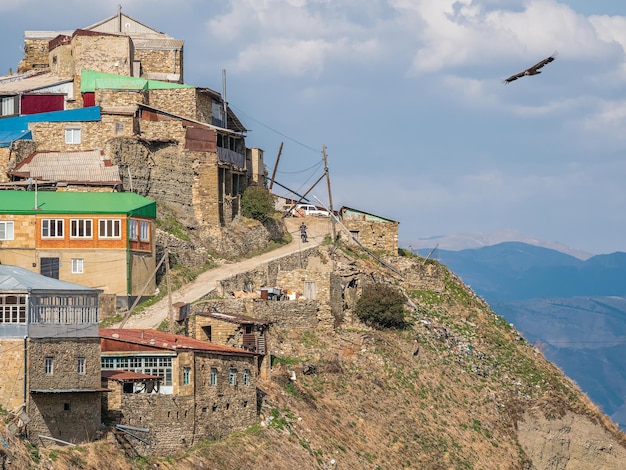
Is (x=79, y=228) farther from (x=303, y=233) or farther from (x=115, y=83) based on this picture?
(x=303, y=233)

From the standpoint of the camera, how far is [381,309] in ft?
242

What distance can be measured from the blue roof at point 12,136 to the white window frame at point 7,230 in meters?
11.5

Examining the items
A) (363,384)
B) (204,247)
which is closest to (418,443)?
(363,384)

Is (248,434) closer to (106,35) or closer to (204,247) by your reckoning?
(204,247)

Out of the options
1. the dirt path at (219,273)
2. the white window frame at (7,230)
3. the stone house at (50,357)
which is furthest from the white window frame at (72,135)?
the stone house at (50,357)

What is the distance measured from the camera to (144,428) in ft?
168

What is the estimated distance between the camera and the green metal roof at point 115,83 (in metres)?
84.2

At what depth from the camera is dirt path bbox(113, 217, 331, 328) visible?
217 feet

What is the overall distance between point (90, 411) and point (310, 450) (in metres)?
13.4

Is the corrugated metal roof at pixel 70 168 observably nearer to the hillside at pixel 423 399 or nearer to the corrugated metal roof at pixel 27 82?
the corrugated metal roof at pixel 27 82

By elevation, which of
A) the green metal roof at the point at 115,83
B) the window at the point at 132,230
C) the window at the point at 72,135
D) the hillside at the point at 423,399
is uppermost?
the green metal roof at the point at 115,83

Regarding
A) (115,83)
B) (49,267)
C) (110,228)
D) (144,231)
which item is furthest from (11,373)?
(115,83)

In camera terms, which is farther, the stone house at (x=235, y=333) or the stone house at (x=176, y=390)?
the stone house at (x=235, y=333)

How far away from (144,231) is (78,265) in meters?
3.85
